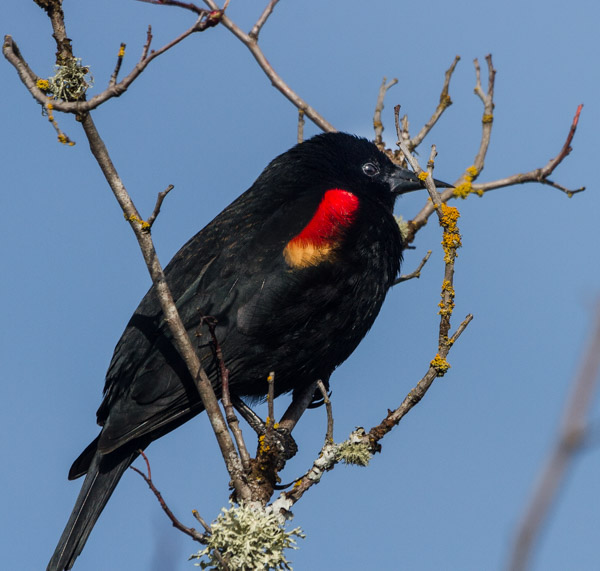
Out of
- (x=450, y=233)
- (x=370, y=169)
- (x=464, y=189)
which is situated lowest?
(x=450, y=233)

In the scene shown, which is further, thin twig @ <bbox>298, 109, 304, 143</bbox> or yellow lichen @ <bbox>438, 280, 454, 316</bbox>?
thin twig @ <bbox>298, 109, 304, 143</bbox>

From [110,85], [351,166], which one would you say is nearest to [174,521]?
[110,85]

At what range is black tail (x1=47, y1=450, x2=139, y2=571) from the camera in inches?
154

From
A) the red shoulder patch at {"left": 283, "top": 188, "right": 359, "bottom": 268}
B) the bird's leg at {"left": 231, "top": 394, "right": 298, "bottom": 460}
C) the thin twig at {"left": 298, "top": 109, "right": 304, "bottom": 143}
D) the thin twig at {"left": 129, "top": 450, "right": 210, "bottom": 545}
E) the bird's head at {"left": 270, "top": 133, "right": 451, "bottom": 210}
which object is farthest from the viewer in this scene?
the thin twig at {"left": 298, "top": 109, "right": 304, "bottom": 143}

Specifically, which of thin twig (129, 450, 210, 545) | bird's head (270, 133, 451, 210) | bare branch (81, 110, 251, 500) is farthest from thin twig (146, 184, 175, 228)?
bird's head (270, 133, 451, 210)

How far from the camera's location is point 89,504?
4.00m

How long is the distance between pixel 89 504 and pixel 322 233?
190 centimetres

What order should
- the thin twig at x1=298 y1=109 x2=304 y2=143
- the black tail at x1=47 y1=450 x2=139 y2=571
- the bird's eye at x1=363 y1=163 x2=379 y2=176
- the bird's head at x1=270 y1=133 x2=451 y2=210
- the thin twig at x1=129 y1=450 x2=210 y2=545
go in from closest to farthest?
the thin twig at x1=129 y1=450 x2=210 y2=545, the black tail at x1=47 y1=450 x2=139 y2=571, the bird's head at x1=270 y1=133 x2=451 y2=210, the bird's eye at x1=363 y1=163 x2=379 y2=176, the thin twig at x1=298 y1=109 x2=304 y2=143

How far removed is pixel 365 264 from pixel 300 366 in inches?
26.9

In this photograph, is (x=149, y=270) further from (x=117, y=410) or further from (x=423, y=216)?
(x=423, y=216)

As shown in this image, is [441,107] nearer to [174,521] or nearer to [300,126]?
[300,126]

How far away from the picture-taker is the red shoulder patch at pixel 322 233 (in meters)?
4.24

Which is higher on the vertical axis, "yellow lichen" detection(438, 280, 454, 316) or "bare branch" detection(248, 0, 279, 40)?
"bare branch" detection(248, 0, 279, 40)

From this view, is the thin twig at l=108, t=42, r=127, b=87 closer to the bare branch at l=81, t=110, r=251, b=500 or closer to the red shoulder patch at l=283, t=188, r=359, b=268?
the bare branch at l=81, t=110, r=251, b=500
